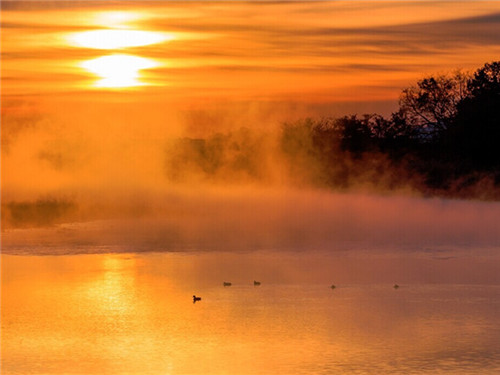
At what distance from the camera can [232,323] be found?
1928 centimetres

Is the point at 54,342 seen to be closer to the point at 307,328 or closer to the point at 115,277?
the point at 307,328

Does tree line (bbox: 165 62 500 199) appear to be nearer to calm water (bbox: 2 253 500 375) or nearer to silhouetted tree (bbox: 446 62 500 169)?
silhouetted tree (bbox: 446 62 500 169)

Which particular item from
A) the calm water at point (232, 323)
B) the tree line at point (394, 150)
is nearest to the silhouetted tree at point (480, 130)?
the tree line at point (394, 150)

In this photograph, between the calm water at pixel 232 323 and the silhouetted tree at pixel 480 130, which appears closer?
the calm water at pixel 232 323

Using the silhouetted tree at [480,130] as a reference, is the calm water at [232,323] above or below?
below

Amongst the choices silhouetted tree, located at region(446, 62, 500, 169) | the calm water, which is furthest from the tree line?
the calm water

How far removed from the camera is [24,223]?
36969mm

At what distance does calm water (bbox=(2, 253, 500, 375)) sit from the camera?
648 inches

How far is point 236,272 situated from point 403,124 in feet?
138

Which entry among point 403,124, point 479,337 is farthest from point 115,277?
point 403,124

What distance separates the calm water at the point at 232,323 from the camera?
16.5 metres

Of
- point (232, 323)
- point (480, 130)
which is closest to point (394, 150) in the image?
point (480, 130)

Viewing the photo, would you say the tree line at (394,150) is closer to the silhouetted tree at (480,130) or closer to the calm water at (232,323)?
the silhouetted tree at (480,130)

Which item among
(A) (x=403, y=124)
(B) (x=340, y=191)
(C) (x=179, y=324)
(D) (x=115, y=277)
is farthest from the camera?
(A) (x=403, y=124)
